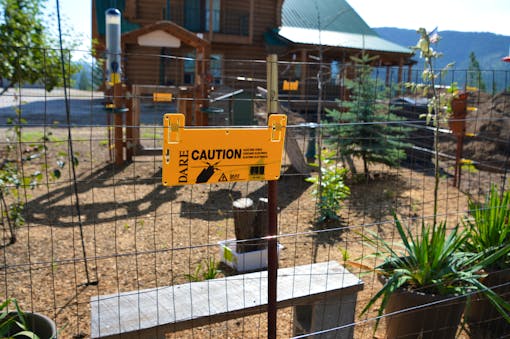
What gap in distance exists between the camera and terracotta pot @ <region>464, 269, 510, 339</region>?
355 cm

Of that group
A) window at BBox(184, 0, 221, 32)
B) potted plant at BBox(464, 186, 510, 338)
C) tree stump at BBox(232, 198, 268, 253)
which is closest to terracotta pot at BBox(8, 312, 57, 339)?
tree stump at BBox(232, 198, 268, 253)

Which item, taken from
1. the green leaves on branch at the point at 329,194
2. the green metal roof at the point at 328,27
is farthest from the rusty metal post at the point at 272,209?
the green metal roof at the point at 328,27

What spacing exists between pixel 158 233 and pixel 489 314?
3391mm

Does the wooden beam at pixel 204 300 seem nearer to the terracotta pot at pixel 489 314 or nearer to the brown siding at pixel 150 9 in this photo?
the terracotta pot at pixel 489 314

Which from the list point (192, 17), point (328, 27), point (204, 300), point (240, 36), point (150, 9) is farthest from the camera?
point (328, 27)

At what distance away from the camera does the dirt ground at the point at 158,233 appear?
3670 mm

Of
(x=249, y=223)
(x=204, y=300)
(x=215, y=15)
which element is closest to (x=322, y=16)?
(x=215, y=15)

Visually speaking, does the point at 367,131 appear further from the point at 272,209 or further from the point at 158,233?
the point at 272,209

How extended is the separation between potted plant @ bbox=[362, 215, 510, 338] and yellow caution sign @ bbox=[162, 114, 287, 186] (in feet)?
4.41

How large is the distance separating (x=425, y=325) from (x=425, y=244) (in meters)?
0.52

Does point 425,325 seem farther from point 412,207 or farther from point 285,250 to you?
point 412,207

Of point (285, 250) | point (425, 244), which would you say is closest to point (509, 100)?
point (285, 250)

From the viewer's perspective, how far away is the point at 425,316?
3.07 m

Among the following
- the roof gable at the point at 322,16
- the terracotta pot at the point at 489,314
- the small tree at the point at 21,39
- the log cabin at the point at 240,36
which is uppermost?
the roof gable at the point at 322,16
